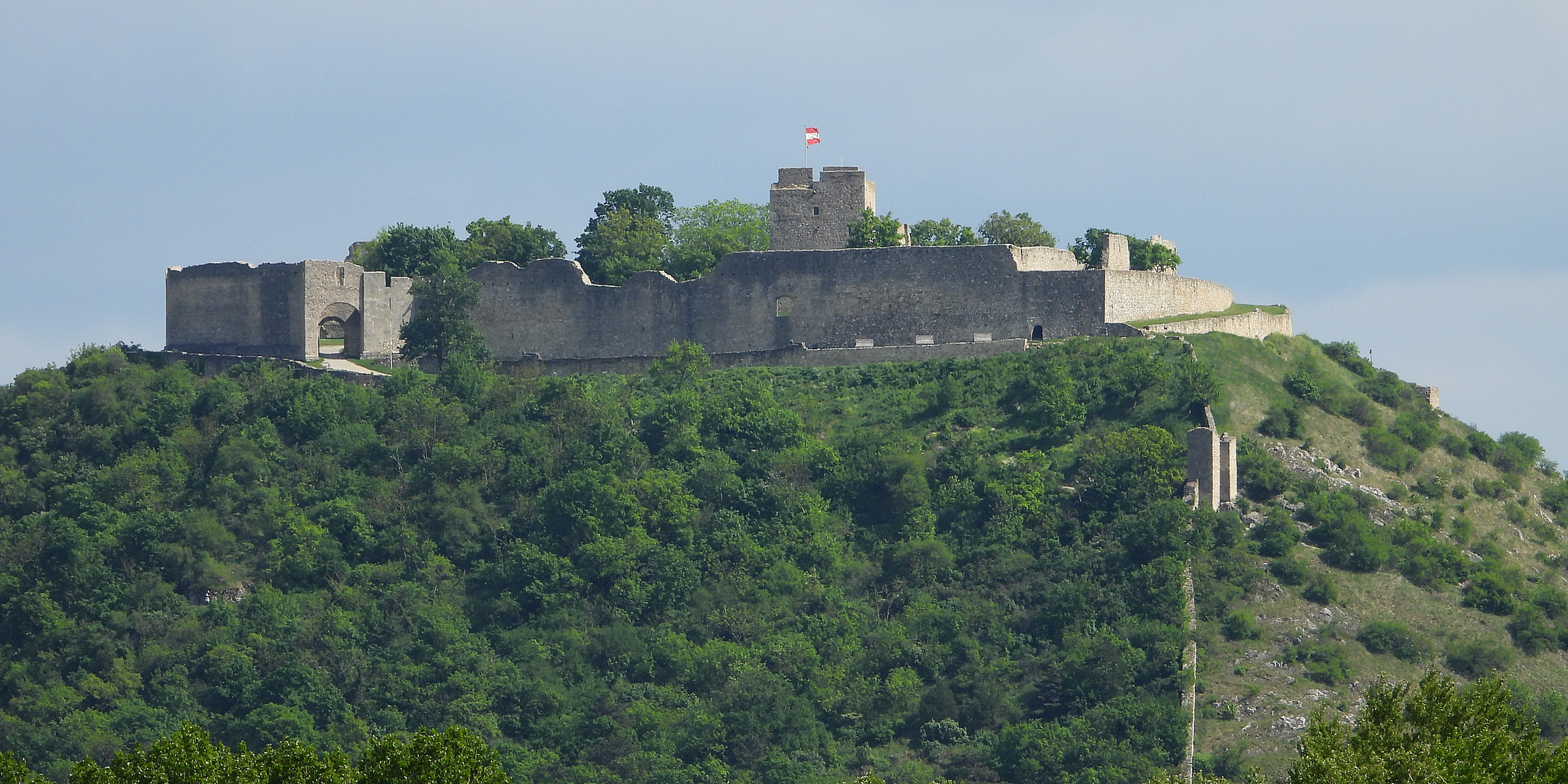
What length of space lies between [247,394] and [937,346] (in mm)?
14113

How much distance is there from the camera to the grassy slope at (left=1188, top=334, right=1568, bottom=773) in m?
50.3

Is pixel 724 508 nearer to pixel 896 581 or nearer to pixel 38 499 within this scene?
pixel 896 581

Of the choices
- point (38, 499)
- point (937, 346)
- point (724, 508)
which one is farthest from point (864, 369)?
point (38, 499)

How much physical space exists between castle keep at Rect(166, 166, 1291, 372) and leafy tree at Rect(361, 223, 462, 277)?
161 cm

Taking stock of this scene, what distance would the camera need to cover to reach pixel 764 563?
184 feet

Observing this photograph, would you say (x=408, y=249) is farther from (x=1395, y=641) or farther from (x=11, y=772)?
(x=11, y=772)

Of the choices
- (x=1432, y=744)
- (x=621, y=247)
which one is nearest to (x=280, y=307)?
(x=621, y=247)

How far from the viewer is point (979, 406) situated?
2323 inches

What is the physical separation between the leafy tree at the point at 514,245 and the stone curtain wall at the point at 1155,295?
13.0 metres

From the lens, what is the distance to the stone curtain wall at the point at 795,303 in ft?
201

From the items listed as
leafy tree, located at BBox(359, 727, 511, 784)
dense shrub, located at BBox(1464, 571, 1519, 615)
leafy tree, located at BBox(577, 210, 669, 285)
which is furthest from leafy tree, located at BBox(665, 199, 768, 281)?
leafy tree, located at BBox(359, 727, 511, 784)

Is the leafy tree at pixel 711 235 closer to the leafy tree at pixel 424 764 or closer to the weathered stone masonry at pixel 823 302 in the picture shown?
the weathered stone masonry at pixel 823 302

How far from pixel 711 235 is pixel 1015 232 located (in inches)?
265

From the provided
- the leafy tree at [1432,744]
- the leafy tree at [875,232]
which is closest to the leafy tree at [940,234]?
the leafy tree at [875,232]
